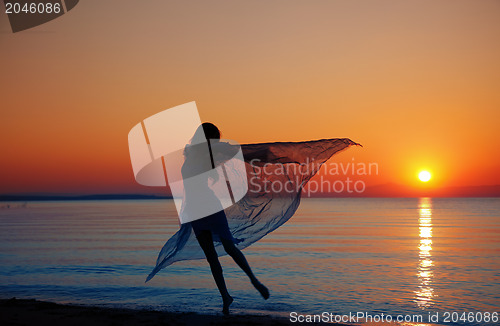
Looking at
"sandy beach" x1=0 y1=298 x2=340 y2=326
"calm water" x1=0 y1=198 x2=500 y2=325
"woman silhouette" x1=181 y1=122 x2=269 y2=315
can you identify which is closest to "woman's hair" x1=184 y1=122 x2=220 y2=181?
"woman silhouette" x1=181 y1=122 x2=269 y2=315

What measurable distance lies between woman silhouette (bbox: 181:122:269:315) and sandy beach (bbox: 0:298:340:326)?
529 mm

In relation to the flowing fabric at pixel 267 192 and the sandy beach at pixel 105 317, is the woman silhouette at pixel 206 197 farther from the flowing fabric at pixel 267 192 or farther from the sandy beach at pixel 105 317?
the flowing fabric at pixel 267 192

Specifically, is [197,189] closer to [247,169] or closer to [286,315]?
[247,169]

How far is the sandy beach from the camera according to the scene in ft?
22.3

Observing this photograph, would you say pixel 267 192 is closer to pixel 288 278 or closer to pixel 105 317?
pixel 105 317

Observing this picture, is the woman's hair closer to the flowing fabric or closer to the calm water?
the flowing fabric

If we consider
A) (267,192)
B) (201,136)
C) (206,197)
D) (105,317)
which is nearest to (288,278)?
(267,192)

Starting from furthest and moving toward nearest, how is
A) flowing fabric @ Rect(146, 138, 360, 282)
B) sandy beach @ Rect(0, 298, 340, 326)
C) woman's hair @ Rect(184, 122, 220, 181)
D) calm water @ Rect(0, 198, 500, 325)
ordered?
calm water @ Rect(0, 198, 500, 325), flowing fabric @ Rect(146, 138, 360, 282), woman's hair @ Rect(184, 122, 220, 181), sandy beach @ Rect(0, 298, 340, 326)

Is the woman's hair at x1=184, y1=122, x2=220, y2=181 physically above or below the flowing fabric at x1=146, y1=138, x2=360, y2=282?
above

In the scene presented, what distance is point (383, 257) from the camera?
1592cm

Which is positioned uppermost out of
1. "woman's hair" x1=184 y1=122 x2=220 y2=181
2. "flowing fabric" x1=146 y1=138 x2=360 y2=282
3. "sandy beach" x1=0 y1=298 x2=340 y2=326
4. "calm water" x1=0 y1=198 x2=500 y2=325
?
"woman's hair" x1=184 y1=122 x2=220 y2=181

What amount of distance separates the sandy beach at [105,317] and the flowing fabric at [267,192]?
3.14ft

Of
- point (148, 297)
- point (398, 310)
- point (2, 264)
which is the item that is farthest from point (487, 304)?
point (2, 264)

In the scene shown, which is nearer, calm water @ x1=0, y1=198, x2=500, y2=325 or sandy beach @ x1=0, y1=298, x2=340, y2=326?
sandy beach @ x1=0, y1=298, x2=340, y2=326
